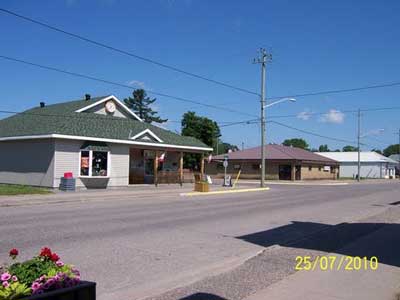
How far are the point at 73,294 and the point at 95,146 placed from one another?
27.7 m

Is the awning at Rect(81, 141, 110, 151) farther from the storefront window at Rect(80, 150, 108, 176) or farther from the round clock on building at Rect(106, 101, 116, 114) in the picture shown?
the round clock on building at Rect(106, 101, 116, 114)

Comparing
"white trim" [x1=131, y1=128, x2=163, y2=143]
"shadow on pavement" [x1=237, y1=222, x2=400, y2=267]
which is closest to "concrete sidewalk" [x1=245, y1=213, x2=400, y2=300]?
"shadow on pavement" [x1=237, y1=222, x2=400, y2=267]

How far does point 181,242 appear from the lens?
36.6 ft

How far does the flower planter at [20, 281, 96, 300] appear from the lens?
3.42 m

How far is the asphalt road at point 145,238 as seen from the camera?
775 cm

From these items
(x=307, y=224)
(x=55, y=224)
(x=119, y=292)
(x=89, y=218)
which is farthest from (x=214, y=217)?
(x=119, y=292)

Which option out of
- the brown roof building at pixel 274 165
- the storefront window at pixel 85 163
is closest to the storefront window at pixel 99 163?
the storefront window at pixel 85 163

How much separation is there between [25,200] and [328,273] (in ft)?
55.8

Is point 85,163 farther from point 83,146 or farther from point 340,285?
point 340,285

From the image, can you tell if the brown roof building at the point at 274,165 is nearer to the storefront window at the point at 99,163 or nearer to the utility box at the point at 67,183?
the storefront window at the point at 99,163

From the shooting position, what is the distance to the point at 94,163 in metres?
30.9

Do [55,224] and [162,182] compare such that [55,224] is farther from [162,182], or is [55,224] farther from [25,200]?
[162,182]

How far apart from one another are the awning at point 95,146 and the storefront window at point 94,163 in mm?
233
